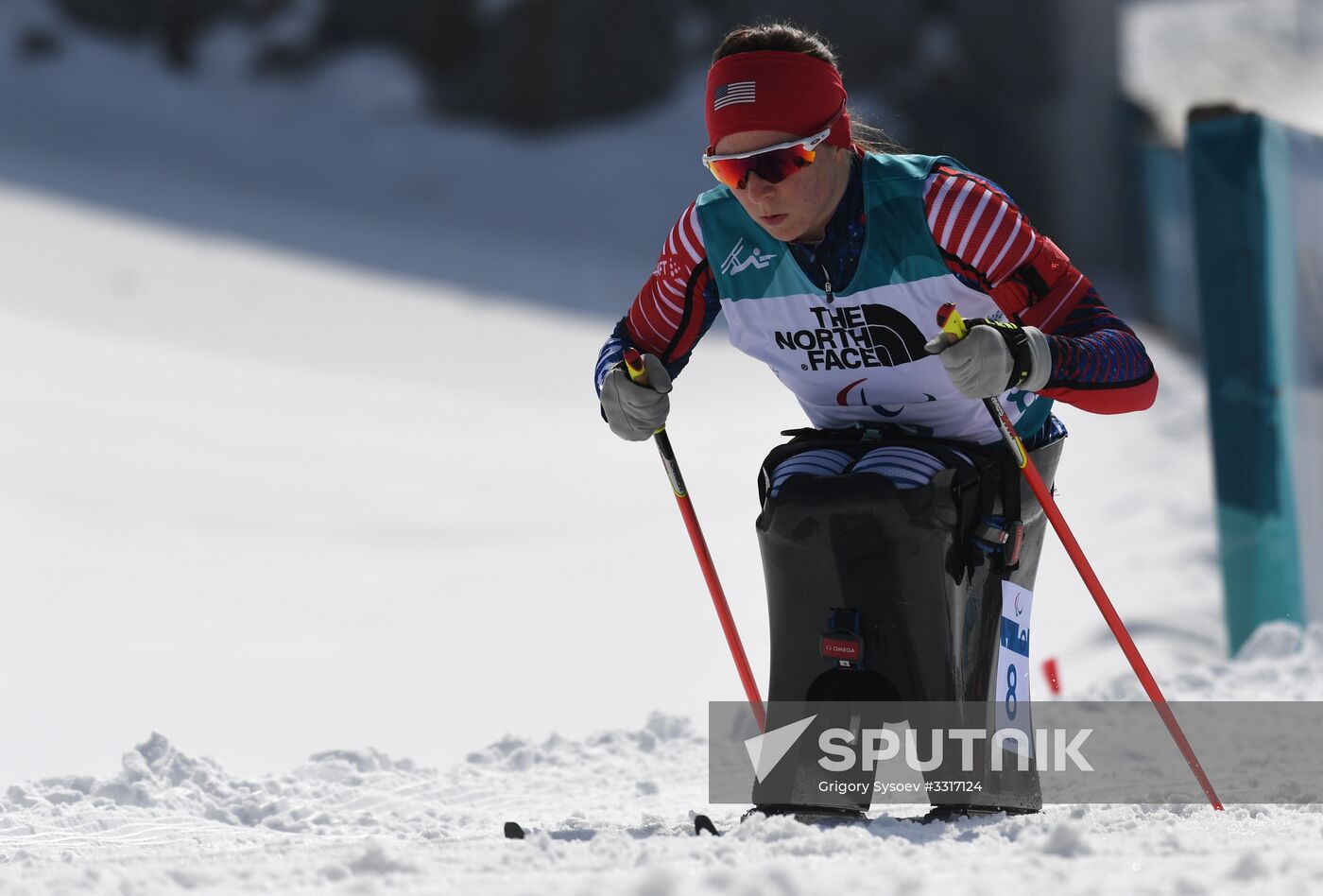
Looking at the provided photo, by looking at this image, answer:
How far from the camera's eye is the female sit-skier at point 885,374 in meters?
3.12

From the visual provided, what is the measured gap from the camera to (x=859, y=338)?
11.0 feet

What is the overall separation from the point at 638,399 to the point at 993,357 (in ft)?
2.88

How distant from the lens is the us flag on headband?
3244 millimetres

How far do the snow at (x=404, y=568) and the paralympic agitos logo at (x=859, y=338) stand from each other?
93 centimetres

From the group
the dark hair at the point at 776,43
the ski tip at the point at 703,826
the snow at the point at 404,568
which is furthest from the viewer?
the dark hair at the point at 776,43

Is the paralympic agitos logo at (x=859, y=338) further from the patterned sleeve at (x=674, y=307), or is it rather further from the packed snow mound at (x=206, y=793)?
the packed snow mound at (x=206, y=793)

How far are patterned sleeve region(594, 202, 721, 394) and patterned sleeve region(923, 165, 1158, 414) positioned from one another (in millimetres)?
566

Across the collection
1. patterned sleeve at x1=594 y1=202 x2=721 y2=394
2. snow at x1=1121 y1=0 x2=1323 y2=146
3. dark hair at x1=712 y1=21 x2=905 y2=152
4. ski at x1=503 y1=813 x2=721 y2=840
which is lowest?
ski at x1=503 y1=813 x2=721 y2=840

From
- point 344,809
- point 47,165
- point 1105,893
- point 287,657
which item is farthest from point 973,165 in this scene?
point 1105,893

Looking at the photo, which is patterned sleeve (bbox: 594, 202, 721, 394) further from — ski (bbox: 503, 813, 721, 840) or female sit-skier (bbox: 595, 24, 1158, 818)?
ski (bbox: 503, 813, 721, 840)

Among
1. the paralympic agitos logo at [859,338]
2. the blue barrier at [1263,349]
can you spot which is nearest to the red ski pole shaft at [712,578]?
the paralympic agitos logo at [859,338]

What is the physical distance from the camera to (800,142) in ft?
10.6

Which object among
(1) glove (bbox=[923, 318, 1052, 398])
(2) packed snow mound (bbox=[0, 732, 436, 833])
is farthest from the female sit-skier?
(2) packed snow mound (bbox=[0, 732, 436, 833])

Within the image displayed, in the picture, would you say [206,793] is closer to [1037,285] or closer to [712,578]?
[712,578]
